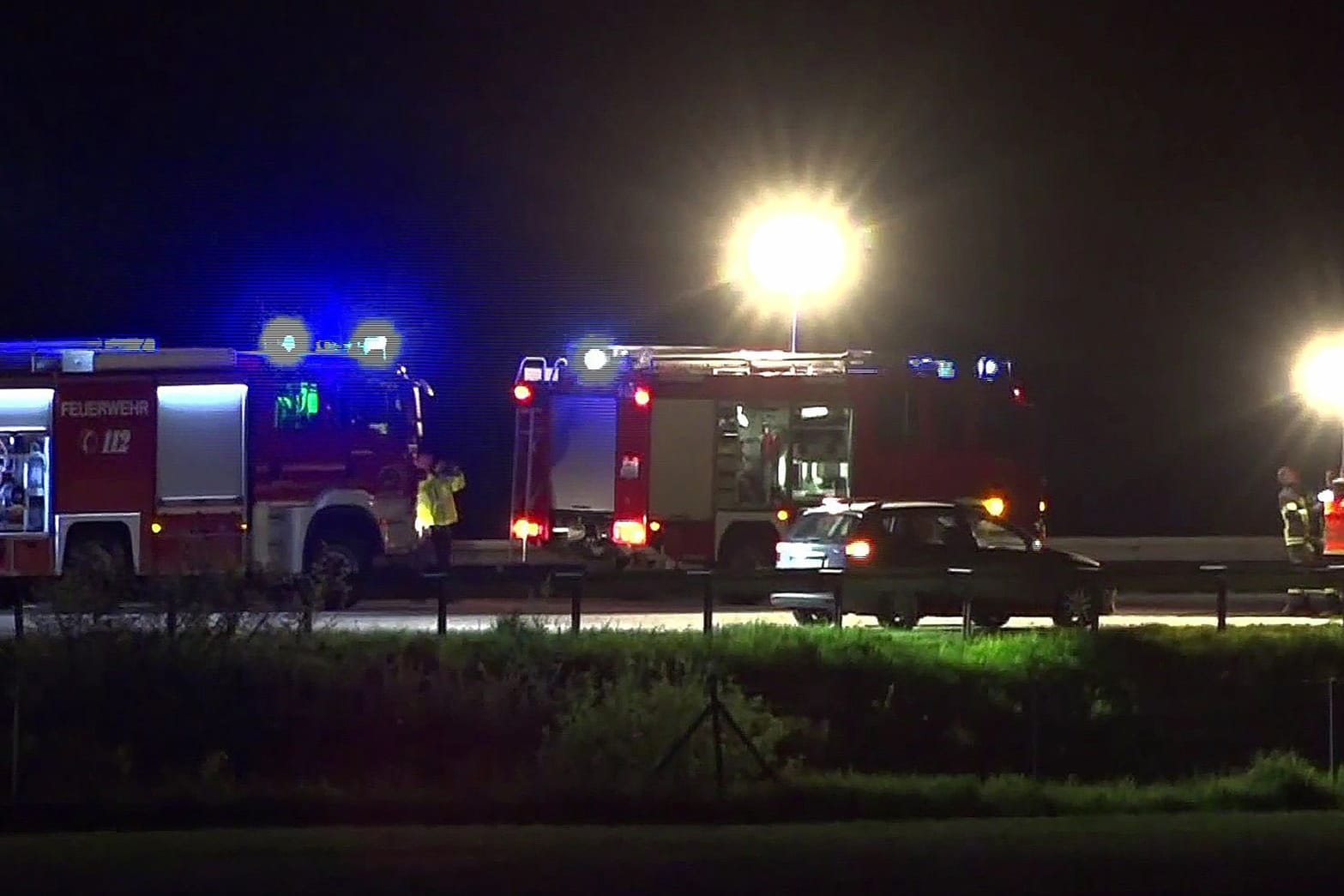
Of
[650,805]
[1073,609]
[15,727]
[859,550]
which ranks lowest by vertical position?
[650,805]

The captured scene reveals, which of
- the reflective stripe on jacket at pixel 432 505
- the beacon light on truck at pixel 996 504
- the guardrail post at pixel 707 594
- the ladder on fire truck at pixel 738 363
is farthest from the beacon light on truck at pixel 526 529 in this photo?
the guardrail post at pixel 707 594

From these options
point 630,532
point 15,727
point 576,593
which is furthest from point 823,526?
point 15,727

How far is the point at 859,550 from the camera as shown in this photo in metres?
22.0

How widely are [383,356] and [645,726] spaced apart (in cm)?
1138

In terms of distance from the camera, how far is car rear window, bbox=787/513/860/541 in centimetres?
2228

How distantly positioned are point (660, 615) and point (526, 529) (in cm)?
277

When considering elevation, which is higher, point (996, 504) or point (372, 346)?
point (372, 346)

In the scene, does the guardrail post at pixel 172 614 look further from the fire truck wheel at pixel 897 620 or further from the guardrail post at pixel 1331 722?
the guardrail post at pixel 1331 722

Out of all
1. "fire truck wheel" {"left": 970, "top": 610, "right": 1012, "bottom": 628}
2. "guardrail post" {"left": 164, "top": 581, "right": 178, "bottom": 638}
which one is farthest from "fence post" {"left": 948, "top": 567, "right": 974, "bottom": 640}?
"guardrail post" {"left": 164, "top": 581, "right": 178, "bottom": 638}

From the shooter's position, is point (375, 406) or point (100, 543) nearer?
point (100, 543)

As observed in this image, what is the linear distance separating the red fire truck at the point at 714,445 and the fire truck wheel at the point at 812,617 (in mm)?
4119

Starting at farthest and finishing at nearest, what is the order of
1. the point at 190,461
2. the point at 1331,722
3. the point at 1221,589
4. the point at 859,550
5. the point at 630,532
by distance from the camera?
the point at 630,532, the point at 190,461, the point at 859,550, the point at 1221,589, the point at 1331,722

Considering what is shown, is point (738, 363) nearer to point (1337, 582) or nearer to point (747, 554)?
point (747, 554)

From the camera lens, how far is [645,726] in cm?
1438
